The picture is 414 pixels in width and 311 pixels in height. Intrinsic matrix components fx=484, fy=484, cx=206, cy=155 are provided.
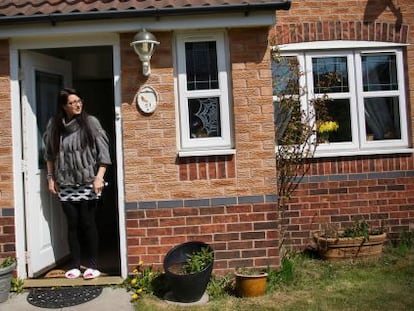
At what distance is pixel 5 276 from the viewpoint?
4953 millimetres

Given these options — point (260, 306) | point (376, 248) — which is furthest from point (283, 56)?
point (260, 306)

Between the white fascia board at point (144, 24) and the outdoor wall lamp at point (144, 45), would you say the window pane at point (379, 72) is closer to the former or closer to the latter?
the white fascia board at point (144, 24)

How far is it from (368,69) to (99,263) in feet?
14.6

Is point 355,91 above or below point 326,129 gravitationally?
above

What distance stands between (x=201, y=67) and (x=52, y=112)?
207 centimetres

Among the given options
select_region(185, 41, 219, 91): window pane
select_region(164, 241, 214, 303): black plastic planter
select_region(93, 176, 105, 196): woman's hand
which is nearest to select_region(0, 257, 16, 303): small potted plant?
select_region(93, 176, 105, 196): woman's hand

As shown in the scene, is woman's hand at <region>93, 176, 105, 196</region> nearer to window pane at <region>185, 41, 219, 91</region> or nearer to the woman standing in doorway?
the woman standing in doorway

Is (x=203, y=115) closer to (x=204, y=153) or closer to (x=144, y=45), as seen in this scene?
(x=204, y=153)

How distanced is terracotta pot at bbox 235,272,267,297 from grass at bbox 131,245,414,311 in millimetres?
83

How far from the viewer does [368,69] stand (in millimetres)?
6730

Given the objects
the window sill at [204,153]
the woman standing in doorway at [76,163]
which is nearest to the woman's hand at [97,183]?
the woman standing in doorway at [76,163]

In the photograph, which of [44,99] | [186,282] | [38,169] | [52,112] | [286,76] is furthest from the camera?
[286,76]

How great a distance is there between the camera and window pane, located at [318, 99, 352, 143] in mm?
6695

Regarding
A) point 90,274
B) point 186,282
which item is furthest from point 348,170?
point 90,274
